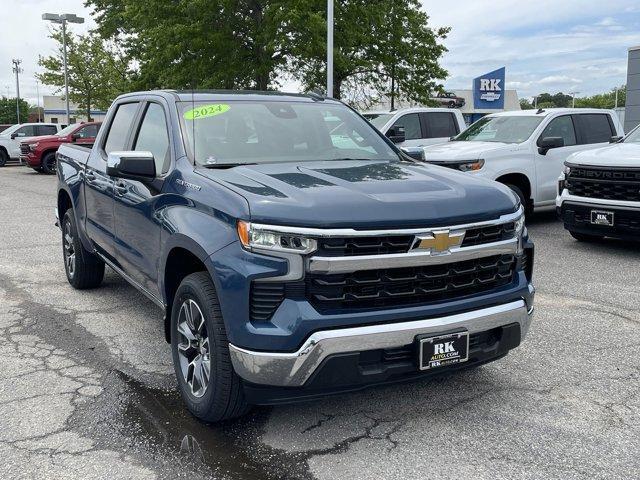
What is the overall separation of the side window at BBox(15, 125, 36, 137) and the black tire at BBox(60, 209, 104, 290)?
23623 mm

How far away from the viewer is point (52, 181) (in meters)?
20.7

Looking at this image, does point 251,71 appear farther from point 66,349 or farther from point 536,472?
point 536,472

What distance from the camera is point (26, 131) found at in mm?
28344

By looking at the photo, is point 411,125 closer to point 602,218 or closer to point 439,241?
point 602,218

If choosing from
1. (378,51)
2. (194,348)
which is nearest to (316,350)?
(194,348)

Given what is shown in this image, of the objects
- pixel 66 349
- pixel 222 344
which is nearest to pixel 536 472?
pixel 222 344

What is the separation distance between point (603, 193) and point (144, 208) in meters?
5.87

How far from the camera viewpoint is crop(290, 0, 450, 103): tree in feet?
77.9

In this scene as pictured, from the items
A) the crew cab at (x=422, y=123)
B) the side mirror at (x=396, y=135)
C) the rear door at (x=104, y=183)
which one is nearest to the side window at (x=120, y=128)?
the rear door at (x=104, y=183)

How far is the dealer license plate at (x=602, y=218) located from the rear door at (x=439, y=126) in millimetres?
5665

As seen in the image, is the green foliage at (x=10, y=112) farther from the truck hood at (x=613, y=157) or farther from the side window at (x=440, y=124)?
the truck hood at (x=613, y=157)

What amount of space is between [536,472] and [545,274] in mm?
4346

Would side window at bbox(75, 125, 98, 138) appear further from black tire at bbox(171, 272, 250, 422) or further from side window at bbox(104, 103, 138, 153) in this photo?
black tire at bbox(171, 272, 250, 422)

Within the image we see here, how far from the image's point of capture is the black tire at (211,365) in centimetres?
329
